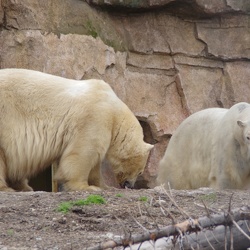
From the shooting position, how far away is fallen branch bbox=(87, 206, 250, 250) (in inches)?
147

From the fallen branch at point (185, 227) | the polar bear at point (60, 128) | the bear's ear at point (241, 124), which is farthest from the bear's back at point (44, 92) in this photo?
the fallen branch at point (185, 227)

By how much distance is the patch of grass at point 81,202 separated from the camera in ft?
18.8

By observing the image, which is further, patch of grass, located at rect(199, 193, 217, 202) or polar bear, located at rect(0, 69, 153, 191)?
polar bear, located at rect(0, 69, 153, 191)

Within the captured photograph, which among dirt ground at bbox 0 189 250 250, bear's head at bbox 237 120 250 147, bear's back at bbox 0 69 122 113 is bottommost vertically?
dirt ground at bbox 0 189 250 250

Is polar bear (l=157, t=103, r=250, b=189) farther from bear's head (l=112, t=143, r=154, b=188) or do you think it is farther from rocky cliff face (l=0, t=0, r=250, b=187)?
rocky cliff face (l=0, t=0, r=250, b=187)

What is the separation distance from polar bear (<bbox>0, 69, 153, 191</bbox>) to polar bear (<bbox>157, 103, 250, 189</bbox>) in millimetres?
1024

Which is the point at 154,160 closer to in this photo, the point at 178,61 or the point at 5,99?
the point at 178,61

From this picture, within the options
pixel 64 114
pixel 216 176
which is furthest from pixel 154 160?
pixel 64 114

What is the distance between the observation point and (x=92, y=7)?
10.4 meters

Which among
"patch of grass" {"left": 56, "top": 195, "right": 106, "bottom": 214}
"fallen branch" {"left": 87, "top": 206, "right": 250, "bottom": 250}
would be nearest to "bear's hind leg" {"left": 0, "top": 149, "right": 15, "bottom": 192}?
"patch of grass" {"left": 56, "top": 195, "right": 106, "bottom": 214}

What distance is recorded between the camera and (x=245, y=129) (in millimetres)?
7859

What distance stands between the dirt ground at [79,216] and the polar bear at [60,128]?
94 centimetres

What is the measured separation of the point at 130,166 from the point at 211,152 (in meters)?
1.14

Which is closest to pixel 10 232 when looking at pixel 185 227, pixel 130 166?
pixel 185 227
